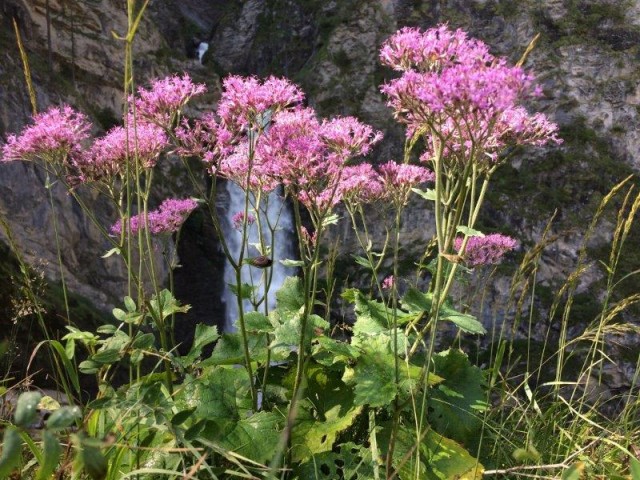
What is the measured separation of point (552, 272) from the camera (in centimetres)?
3400

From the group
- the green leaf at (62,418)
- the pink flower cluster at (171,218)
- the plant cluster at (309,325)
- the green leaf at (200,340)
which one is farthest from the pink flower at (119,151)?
the green leaf at (62,418)

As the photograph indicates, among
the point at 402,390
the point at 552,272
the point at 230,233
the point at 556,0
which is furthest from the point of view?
the point at 556,0

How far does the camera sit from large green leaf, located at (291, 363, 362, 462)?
2.17 metres

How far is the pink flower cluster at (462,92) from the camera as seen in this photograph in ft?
5.56

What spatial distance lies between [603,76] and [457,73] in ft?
147

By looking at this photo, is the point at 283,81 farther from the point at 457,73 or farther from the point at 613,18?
the point at 613,18

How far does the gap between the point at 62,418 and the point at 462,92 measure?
1.46m

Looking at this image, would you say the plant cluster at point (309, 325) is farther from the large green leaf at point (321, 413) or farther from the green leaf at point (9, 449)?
the green leaf at point (9, 449)

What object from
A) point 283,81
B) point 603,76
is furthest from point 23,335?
point 603,76

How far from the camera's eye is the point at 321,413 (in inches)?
95.8

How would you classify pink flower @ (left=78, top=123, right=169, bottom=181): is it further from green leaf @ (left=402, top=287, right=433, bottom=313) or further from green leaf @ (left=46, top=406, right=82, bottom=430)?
green leaf @ (left=46, top=406, right=82, bottom=430)

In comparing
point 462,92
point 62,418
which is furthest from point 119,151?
point 62,418

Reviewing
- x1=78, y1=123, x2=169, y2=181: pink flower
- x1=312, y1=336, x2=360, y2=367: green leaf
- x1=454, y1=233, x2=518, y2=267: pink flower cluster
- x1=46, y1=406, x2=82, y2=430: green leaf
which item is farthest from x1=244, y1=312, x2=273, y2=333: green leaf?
x1=454, y1=233, x2=518, y2=267: pink flower cluster

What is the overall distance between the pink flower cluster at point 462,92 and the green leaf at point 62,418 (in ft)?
4.54
